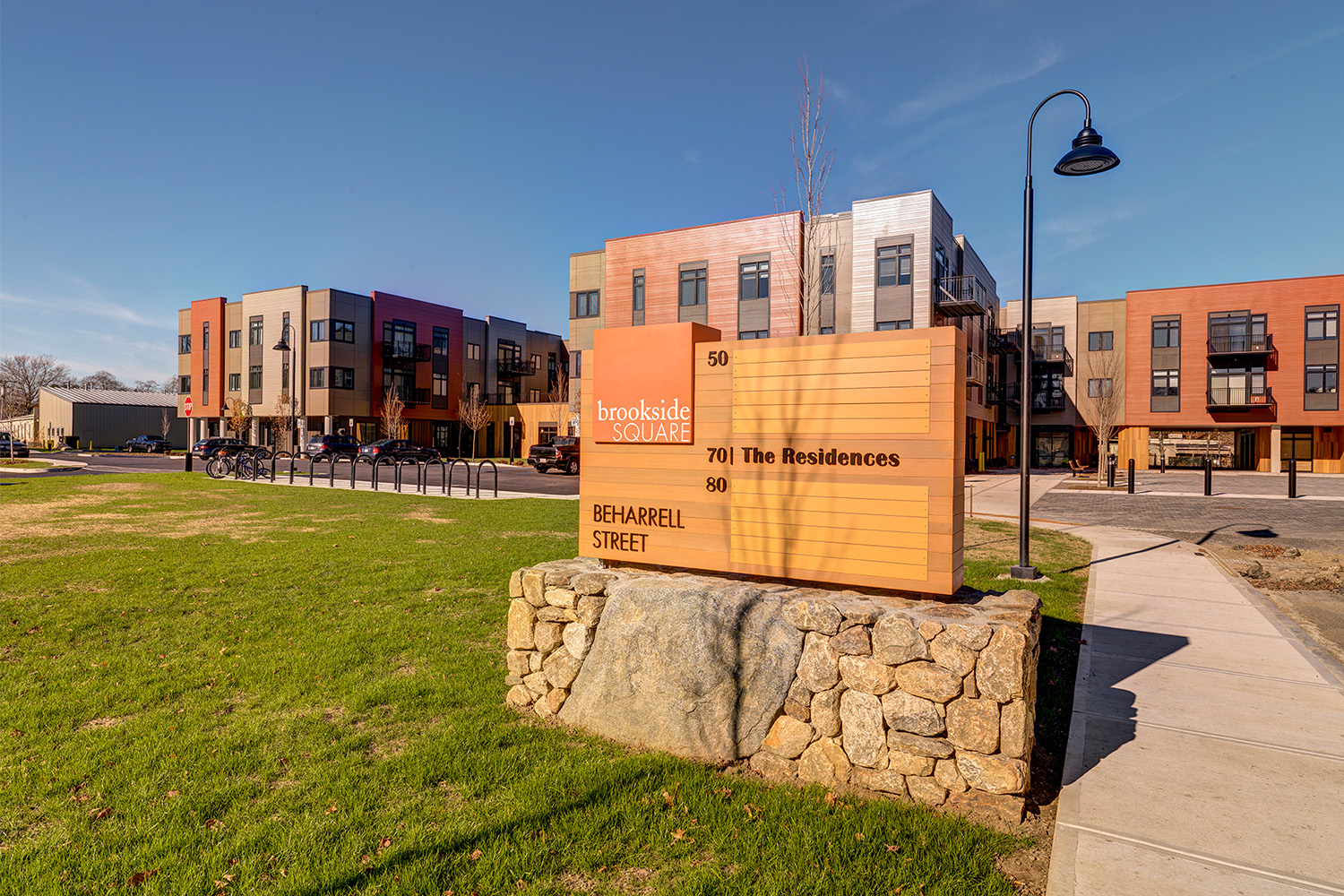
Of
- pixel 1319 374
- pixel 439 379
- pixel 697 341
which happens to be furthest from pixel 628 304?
pixel 1319 374

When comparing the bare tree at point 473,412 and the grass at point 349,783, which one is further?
the bare tree at point 473,412

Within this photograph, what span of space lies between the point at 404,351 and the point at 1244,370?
62.3 metres

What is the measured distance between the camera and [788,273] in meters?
34.3

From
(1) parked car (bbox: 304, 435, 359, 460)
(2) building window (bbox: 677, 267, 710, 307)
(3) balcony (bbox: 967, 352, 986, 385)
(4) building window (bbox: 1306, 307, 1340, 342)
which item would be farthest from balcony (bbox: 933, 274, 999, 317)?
(1) parked car (bbox: 304, 435, 359, 460)

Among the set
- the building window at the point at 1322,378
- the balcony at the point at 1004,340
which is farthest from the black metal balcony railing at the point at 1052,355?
the building window at the point at 1322,378

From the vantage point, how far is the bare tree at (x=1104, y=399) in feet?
108

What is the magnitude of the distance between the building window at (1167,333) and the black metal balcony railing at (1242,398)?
4000 millimetres

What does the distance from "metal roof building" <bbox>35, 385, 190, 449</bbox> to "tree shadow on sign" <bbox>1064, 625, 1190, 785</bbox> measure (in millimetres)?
89730

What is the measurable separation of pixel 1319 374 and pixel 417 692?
193ft

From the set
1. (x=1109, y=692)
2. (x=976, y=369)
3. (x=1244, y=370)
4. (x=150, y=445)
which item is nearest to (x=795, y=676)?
(x=1109, y=692)

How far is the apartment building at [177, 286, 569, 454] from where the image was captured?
54.2 meters

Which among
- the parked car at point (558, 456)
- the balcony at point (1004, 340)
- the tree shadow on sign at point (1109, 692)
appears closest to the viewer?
the tree shadow on sign at point (1109, 692)

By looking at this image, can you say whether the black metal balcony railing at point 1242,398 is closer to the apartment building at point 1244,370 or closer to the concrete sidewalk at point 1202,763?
the apartment building at point 1244,370

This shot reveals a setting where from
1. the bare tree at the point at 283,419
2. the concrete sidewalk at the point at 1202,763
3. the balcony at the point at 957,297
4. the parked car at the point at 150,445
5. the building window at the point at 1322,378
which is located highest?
the balcony at the point at 957,297
